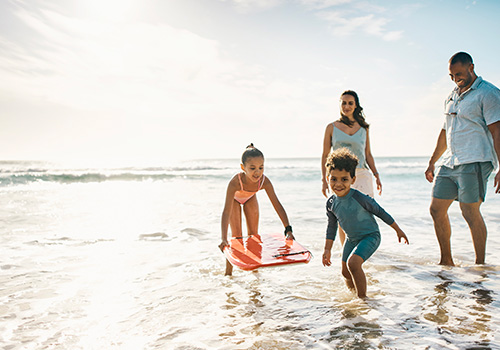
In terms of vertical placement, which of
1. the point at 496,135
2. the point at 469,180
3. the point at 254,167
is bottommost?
the point at 469,180

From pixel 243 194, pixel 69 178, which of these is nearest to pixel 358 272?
pixel 243 194

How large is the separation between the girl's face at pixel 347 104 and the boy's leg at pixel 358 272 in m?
2.18

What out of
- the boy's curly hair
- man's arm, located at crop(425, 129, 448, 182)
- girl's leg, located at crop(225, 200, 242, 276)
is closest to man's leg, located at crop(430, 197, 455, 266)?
man's arm, located at crop(425, 129, 448, 182)

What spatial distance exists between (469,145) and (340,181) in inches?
79.3

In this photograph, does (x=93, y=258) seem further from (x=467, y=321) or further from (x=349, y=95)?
(x=467, y=321)

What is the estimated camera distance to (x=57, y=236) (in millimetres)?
6887

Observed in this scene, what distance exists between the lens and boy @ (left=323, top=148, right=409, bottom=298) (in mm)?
3621

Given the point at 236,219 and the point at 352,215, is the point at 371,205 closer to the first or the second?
the point at 352,215

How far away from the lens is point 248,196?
4.91m

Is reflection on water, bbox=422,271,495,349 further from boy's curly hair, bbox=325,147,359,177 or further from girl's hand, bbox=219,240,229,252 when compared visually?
girl's hand, bbox=219,240,229,252

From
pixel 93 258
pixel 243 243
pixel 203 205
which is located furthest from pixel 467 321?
pixel 203 205

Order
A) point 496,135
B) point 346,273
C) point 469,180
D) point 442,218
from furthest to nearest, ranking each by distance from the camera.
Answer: point 442,218 → point 469,180 → point 496,135 → point 346,273

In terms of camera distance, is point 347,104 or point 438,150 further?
point 438,150

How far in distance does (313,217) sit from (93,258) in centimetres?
544
